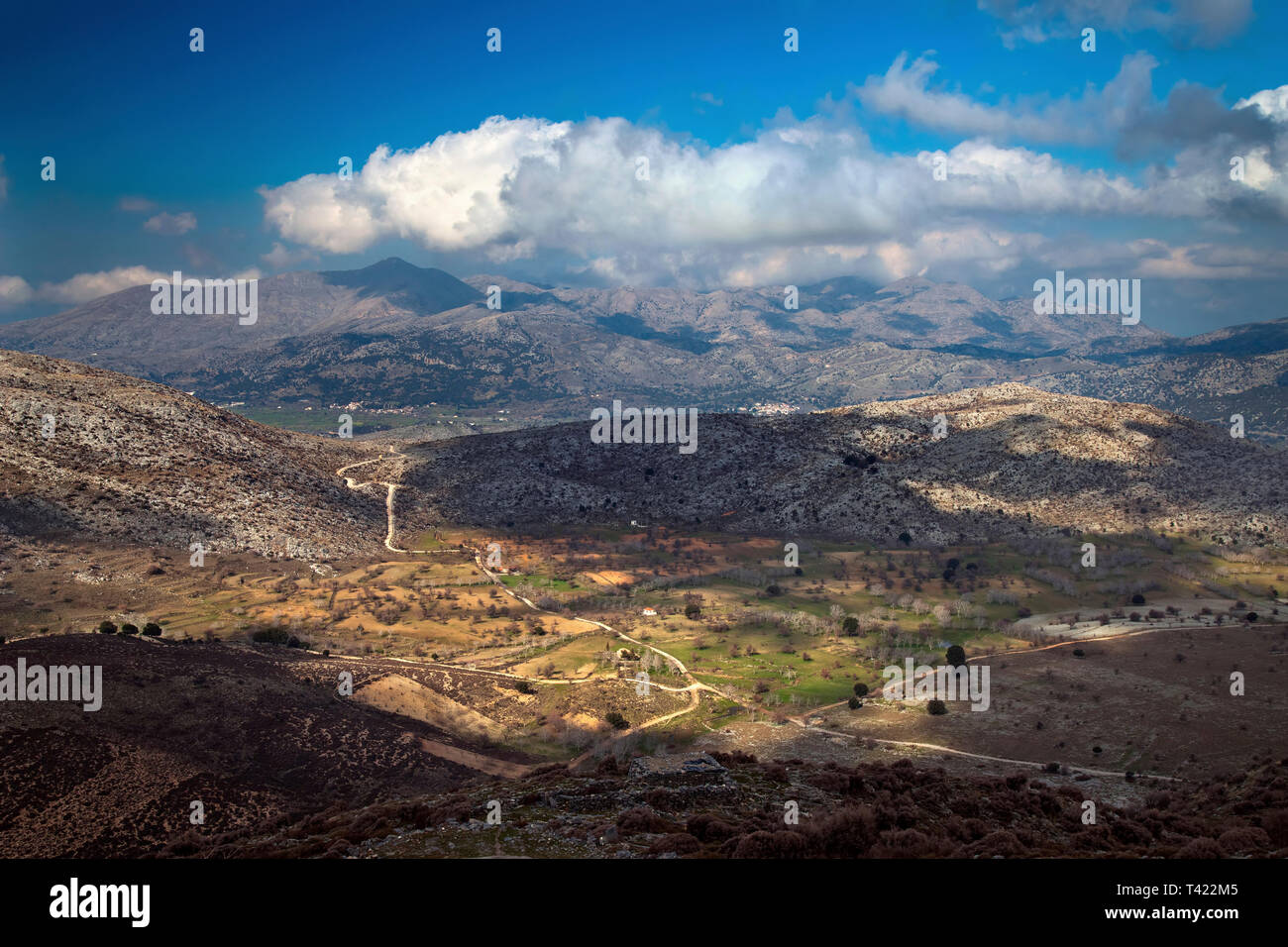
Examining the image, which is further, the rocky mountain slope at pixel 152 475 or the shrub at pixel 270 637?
the rocky mountain slope at pixel 152 475

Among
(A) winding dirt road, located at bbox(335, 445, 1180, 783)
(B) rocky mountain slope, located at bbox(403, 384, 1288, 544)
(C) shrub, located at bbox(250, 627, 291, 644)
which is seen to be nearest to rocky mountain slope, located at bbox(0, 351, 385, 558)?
(B) rocky mountain slope, located at bbox(403, 384, 1288, 544)

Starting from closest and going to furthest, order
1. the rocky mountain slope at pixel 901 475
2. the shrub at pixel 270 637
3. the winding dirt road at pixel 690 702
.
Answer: the winding dirt road at pixel 690 702 → the shrub at pixel 270 637 → the rocky mountain slope at pixel 901 475

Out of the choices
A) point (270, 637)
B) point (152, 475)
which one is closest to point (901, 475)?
point (270, 637)

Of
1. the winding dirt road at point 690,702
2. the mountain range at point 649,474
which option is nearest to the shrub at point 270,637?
the winding dirt road at point 690,702

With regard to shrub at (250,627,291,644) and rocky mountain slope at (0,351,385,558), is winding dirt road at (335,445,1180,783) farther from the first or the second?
rocky mountain slope at (0,351,385,558)

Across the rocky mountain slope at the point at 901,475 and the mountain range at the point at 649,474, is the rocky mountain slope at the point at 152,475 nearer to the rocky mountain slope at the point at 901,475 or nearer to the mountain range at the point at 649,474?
the mountain range at the point at 649,474

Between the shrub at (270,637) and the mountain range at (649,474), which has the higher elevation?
the mountain range at (649,474)
